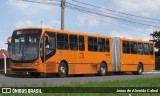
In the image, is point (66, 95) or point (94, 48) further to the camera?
point (94, 48)

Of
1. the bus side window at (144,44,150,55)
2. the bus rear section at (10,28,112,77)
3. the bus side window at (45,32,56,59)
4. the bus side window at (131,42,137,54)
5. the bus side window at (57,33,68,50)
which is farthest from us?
the bus side window at (144,44,150,55)

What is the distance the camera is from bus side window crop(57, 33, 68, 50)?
27.7m

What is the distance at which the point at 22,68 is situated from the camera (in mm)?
26953

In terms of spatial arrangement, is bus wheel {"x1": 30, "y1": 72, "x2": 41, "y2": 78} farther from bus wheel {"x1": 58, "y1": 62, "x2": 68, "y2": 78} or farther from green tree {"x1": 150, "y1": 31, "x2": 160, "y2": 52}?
green tree {"x1": 150, "y1": 31, "x2": 160, "y2": 52}

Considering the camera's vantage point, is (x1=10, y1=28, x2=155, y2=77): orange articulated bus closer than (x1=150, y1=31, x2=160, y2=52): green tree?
Yes

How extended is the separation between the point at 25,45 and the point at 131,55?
37.8ft

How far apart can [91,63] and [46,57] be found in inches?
203

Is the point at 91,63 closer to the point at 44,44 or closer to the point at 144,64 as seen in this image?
the point at 44,44

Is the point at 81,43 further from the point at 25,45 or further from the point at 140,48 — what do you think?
the point at 140,48

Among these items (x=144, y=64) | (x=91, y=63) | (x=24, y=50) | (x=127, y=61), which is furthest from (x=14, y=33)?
(x=144, y=64)

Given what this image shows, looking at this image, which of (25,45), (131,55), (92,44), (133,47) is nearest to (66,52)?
(25,45)

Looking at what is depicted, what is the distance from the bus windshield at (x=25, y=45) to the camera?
26.7m

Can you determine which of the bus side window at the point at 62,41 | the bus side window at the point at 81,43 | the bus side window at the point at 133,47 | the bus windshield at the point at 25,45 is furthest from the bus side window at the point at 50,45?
the bus side window at the point at 133,47

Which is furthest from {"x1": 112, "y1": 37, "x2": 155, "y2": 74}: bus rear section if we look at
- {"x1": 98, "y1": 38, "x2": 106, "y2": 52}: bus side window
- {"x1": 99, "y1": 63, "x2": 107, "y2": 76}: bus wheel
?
{"x1": 98, "y1": 38, "x2": 106, "y2": 52}: bus side window
